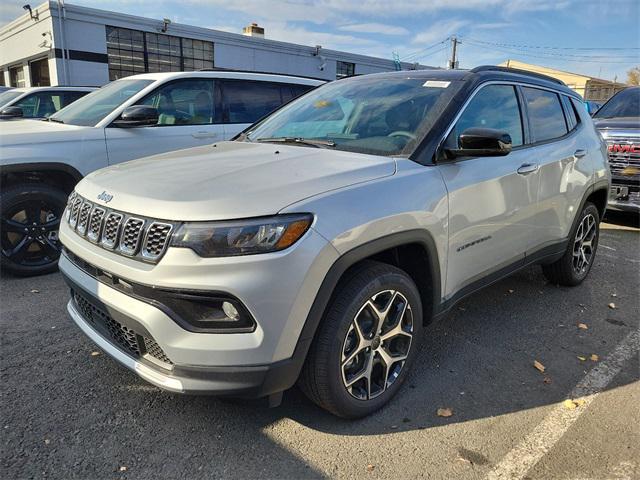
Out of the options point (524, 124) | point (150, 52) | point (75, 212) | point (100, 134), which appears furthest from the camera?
point (150, 52)

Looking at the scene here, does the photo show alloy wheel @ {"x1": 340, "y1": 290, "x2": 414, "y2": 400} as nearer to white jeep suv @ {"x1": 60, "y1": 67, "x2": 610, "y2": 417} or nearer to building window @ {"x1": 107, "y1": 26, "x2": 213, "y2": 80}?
white jeep suv @ {"x1": 60, "y1": 67, "x2": 610, "y2": 417}

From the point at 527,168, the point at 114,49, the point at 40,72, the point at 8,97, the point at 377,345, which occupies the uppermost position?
the point at 114,49

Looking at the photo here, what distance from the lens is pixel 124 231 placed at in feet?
7.36

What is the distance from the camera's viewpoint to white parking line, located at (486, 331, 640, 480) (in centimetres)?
229

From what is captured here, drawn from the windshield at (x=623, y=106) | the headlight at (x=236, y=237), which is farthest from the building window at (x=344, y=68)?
the headlight at (x=236, y=237)

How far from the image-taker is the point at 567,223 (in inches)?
163

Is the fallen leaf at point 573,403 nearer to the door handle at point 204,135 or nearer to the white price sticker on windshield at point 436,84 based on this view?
the white price sticker on windshield at point 436,84

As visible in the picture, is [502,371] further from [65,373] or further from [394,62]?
[394,62]

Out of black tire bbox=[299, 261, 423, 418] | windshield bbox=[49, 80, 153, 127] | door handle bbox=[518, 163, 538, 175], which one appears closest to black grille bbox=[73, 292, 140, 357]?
black tire bbox=[299, 261, 423, 418]

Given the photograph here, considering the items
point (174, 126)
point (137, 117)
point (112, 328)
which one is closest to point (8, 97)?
point (174, 126)

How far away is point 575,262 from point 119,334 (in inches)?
157

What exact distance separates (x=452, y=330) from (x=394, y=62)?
25.7 metres

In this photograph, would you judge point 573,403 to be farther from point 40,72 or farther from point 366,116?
point 40,72

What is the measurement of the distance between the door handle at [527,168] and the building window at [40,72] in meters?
19.7
